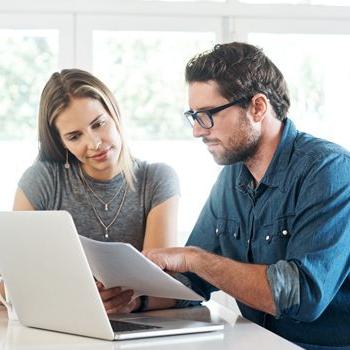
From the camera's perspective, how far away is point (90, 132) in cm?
232

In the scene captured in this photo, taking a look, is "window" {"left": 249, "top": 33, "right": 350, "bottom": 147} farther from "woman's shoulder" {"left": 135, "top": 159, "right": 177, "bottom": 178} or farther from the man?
the man

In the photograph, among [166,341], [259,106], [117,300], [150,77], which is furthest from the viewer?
[150,77]

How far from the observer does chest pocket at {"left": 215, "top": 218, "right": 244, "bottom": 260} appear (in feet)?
6.74

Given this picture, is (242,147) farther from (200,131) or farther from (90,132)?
(90,132)

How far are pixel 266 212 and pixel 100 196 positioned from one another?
2.04 ft

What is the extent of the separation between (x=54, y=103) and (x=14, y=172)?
4.71 feet

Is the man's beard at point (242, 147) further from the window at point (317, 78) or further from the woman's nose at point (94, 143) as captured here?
the window at point (317, 78)

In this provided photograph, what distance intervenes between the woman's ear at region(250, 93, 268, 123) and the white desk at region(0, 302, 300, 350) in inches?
22.0

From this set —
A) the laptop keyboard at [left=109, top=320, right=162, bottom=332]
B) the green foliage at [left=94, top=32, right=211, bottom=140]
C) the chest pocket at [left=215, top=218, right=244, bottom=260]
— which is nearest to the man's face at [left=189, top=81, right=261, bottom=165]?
the chest pocket at [left=215, top=218, right=244, bottom=260]

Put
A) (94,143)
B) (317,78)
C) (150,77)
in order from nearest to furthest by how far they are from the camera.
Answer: (94,143) → (150,77) → (317,78)

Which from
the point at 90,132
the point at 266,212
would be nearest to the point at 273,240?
the point at 266,212

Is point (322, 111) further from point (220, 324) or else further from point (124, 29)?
point (220, 324)

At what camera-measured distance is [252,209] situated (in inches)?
79.6

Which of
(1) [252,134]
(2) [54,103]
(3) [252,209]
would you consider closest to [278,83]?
(1) [252,134]
